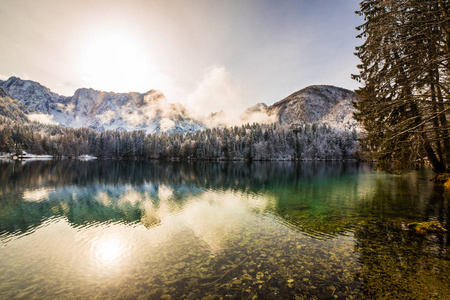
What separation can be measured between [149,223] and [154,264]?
Answer: 782 cm

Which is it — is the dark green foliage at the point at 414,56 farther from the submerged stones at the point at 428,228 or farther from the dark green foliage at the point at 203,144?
the dark green foliage at the point at 203,144

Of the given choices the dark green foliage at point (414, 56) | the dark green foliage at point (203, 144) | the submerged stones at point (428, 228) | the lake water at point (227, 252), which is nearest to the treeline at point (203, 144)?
the dark green foliage at point (203, 144)

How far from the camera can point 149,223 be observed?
17.6 metres

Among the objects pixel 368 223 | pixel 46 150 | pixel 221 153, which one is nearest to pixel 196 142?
pixel 221 153

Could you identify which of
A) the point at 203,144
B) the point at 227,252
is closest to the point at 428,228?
the point at 227,252

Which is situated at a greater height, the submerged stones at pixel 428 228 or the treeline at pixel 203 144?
the treeline at pixel 203 144

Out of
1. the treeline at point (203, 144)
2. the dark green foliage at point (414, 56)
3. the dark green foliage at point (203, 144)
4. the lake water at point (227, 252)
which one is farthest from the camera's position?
the dark green foliage at point (203, 144)

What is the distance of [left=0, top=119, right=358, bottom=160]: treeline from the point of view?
152 m

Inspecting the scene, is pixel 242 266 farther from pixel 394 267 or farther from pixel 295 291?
pixel 394 267

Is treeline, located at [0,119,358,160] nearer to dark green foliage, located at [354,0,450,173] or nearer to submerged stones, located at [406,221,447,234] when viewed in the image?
submerged stones, located at [406,221,447,234]

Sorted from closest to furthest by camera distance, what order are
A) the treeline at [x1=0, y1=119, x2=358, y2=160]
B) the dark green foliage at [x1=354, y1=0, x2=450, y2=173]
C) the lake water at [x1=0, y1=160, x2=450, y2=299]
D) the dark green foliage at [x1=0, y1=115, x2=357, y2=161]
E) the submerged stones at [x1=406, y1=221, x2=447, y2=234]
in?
the lake water at [x1=0, y1=160, x2=450, y2=299], the dark green foliage at [x1=354, y1=0, x2=450, y2=173], the submerged stones at [x1=406, y1=221, x2=447, y2=234], the treeline at [x1=0, y1=119, x2=358, y2=160], the dark green foliage at [x1=0, y1=115, x2=357, y2=161]

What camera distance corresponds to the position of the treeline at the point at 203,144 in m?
152

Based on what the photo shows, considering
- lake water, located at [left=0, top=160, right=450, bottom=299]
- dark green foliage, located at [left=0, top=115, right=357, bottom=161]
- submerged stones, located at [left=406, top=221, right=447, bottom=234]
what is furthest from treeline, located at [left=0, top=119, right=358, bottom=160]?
submerged stones, located at [left=406, top=221, right=447, bottom=234]

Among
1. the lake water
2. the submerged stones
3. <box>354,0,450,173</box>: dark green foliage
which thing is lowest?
the lake water
